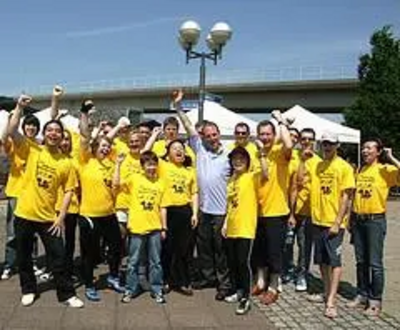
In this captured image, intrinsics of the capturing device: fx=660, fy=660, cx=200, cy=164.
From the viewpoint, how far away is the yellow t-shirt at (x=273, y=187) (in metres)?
6.96

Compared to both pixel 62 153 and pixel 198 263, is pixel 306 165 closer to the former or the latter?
pixel 198 263

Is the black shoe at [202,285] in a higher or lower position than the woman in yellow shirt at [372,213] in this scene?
lower

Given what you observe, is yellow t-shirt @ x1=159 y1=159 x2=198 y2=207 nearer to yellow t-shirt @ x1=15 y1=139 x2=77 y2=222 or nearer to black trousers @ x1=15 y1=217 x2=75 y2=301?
yellow t-shirt @ x1=15 y1=139 x2=77 y2=222

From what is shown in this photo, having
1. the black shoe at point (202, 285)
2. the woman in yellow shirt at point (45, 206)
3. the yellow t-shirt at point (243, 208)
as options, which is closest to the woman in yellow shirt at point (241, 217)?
the yellow t-shirt at point (243, 208)

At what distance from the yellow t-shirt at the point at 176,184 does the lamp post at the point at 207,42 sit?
19.1 ft

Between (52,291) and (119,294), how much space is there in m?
0.72

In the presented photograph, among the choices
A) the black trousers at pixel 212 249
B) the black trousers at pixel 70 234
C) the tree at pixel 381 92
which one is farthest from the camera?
the tree at pixel 381 92

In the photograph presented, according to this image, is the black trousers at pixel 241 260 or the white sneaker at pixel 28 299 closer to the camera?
the white sneaker at pixel 28 299

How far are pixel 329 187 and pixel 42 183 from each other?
2.84m

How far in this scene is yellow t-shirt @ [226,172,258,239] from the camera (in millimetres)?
6676

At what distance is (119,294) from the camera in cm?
706

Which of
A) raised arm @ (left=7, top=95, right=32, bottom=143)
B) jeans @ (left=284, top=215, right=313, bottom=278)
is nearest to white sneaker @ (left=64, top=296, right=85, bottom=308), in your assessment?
raised arm @ (left=7, top=95, right=32, bottom=143)

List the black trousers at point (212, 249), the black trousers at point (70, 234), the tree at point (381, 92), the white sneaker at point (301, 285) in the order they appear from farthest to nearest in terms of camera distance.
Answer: the tree at point (381, 92), the white sneaker at point (301, 285), the black trousers at point (212, 249), the black trousers at point (70, 234)

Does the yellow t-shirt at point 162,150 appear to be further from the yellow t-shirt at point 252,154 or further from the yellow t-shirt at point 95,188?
the yellow t-shirt at point 95,188
